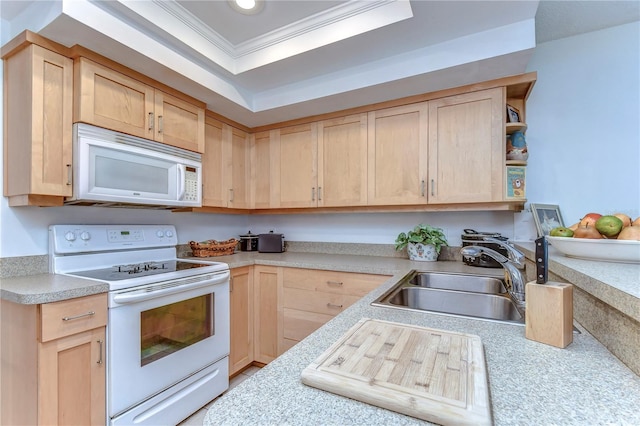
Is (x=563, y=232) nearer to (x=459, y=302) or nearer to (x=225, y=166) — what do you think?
(x=459, y=302)

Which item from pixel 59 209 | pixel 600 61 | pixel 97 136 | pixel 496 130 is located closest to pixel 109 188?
pixel 97 136

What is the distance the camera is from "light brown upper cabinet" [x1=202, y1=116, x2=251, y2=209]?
240 cm

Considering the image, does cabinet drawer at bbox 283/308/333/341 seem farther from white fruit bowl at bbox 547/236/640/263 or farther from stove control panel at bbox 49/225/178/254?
white fruit bowl at bbox 547/236/640/263

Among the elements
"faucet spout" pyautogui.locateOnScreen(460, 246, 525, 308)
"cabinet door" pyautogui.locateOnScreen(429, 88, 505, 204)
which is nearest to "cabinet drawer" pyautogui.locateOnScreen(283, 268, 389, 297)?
"cabinet door" pyautogui.locateOnScreen(429, 88, 505, 204)

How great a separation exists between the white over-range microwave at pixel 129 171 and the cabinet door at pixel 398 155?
53.0 inches

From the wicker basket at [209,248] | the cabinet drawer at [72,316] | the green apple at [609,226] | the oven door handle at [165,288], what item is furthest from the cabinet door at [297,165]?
the green apple at [609,226]

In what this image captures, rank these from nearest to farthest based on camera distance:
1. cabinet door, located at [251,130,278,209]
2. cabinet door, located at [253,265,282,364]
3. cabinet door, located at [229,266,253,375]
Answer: cabinet door, located at [229,266,253,375] < cabinet door, located at [253,265,282,364] < cabinet door, located at [251,130,278,209]

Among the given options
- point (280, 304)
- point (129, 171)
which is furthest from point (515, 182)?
point (129, 171)

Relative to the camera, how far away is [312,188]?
2533 millimetres

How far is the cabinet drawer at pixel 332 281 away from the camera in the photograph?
198 centimetres

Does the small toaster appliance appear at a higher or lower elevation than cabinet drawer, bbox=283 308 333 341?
higher

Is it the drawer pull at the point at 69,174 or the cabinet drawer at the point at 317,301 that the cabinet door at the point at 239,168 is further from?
the drawer pull at the point at 69,174

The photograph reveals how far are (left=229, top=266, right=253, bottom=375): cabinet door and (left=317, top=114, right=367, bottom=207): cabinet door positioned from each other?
2.86ft

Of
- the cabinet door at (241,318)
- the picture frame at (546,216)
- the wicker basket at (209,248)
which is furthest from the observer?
the wicker basket at (209,248)
